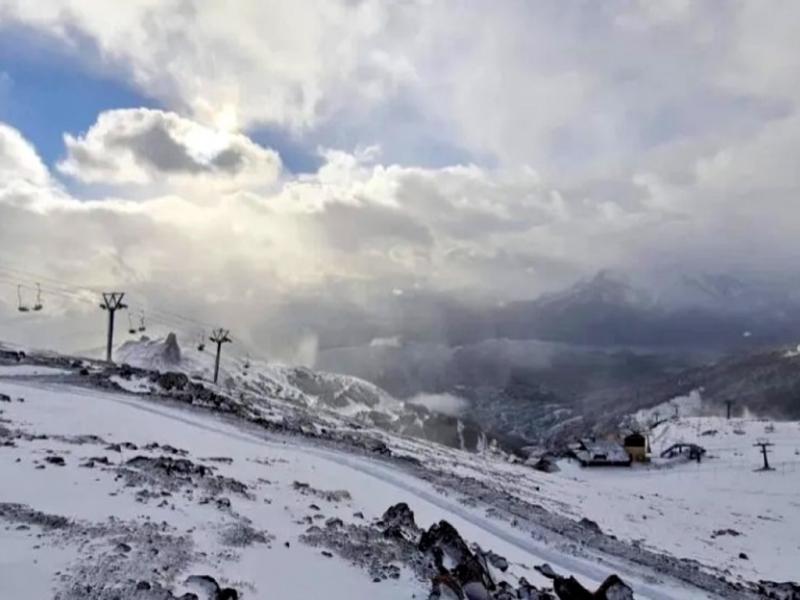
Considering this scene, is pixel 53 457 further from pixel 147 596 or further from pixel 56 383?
pixel 56 383

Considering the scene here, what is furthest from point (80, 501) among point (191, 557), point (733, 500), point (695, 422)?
point (695, 422)

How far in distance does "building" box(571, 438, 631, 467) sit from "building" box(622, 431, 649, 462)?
9.42ft

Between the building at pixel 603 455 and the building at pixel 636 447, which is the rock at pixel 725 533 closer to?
the building at pixel 603 455

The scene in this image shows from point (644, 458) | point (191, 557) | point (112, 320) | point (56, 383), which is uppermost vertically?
point (112, 320)

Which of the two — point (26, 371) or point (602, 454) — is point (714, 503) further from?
point (26, 371)

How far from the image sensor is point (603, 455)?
368ft

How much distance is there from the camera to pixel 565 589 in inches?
680

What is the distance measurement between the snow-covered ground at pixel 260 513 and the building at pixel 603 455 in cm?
5197

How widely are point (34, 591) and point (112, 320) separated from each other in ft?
285

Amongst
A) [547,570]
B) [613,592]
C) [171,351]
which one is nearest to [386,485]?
[547,570]

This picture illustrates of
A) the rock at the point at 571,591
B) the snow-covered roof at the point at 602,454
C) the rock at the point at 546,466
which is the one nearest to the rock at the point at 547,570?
the rock at the point at 571,591

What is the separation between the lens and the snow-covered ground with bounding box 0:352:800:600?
50.5ft

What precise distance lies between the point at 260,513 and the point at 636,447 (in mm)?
109821

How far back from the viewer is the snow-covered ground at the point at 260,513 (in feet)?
50.5
